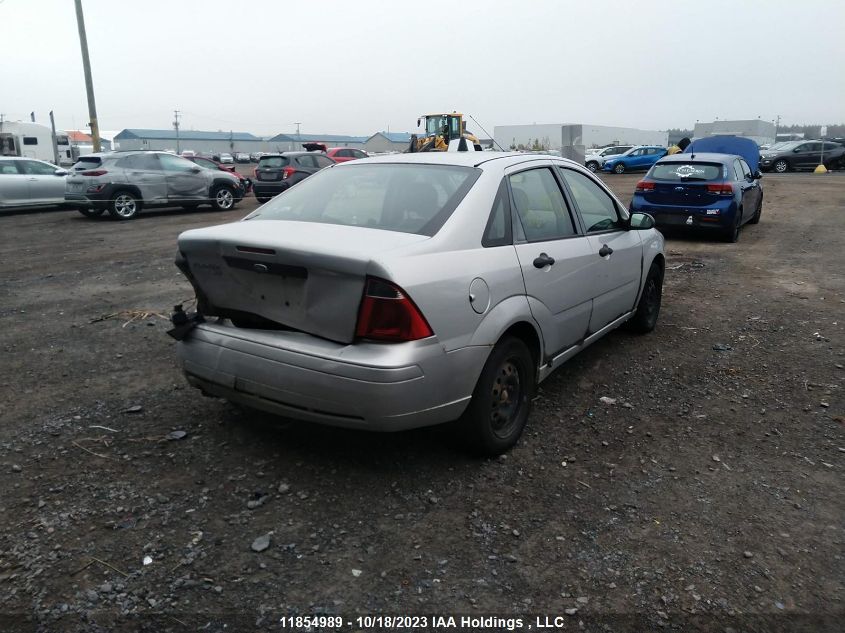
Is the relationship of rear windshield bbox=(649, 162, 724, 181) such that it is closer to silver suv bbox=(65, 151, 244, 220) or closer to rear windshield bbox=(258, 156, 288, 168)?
rear windshield bbox=(258, 156, 288, 168)

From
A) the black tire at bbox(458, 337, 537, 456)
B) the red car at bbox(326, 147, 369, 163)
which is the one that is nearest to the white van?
the red car at bbox(326, 147, 369, 163)

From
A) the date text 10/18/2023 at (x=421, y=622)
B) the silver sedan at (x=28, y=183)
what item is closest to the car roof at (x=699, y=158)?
the date text 10/18/2023 at (x=421, y=622)

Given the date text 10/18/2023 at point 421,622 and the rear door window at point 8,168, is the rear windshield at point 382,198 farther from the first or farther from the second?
the rear door window at point 8,168

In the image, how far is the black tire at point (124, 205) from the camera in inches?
600

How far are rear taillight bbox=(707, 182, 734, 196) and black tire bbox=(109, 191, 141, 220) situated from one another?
41.8 ft

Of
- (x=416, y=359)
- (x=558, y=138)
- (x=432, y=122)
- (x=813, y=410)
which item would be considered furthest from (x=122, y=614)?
(x=558, y=138)

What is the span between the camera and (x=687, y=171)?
36.8 feet

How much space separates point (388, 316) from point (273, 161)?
16.4 meters

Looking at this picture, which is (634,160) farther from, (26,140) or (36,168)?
(26,140)

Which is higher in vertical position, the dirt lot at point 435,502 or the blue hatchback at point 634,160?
the blue hatchback at point 634,160

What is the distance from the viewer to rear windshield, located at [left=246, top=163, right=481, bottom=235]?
139 inches

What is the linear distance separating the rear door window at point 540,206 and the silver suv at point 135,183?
13615mm

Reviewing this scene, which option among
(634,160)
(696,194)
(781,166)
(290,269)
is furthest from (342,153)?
(781,166)

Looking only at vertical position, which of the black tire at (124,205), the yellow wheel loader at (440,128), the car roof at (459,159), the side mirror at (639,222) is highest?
the yellow wheel loader at (440,128)
